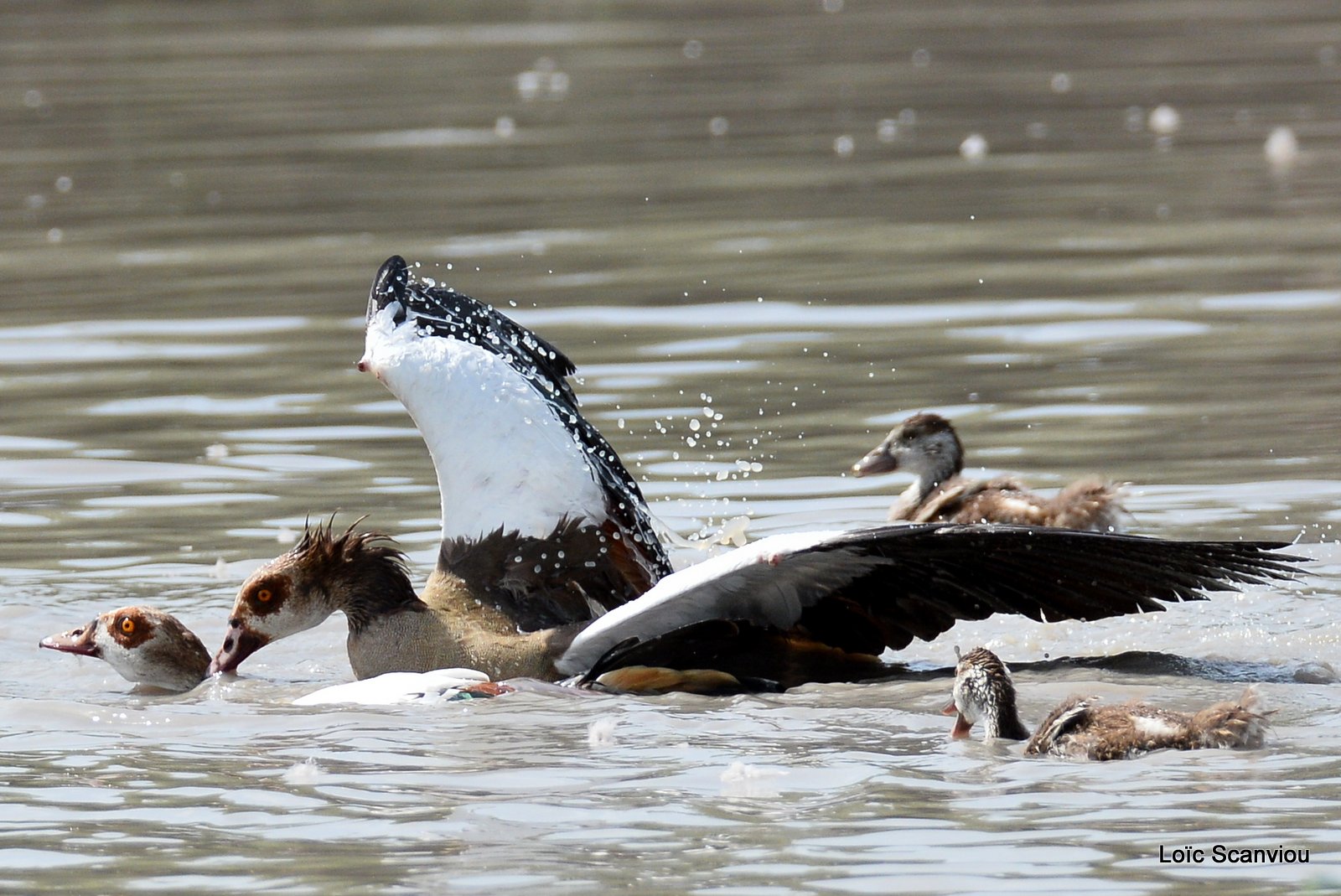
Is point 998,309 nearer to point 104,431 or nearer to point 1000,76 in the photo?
point 104,431

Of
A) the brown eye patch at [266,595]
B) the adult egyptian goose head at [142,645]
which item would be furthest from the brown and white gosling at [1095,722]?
the adult egyptian goose head at [142,645]

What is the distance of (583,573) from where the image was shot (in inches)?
290

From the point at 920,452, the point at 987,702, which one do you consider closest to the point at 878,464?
the point at 920,452

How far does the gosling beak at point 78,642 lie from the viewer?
24.2 ft

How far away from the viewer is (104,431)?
10.8 meters

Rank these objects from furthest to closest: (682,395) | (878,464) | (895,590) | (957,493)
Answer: (682,395), (878,464), (957,493), (895,590)

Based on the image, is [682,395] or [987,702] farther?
[682,395]

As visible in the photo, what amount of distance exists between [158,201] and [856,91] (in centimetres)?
821

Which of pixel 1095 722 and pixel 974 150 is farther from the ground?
pixel 974 150

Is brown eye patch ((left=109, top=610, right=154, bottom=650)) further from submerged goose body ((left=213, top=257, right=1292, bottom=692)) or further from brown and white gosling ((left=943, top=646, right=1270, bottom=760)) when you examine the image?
brown and white gosling ((left=943, top=646, right=1270, bottom=760))

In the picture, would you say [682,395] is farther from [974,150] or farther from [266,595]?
[974,150]

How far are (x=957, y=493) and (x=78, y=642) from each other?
10.7 feet

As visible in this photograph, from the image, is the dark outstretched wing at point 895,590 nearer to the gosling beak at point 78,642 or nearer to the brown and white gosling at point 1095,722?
the brown and white gosling at point 1095,722
